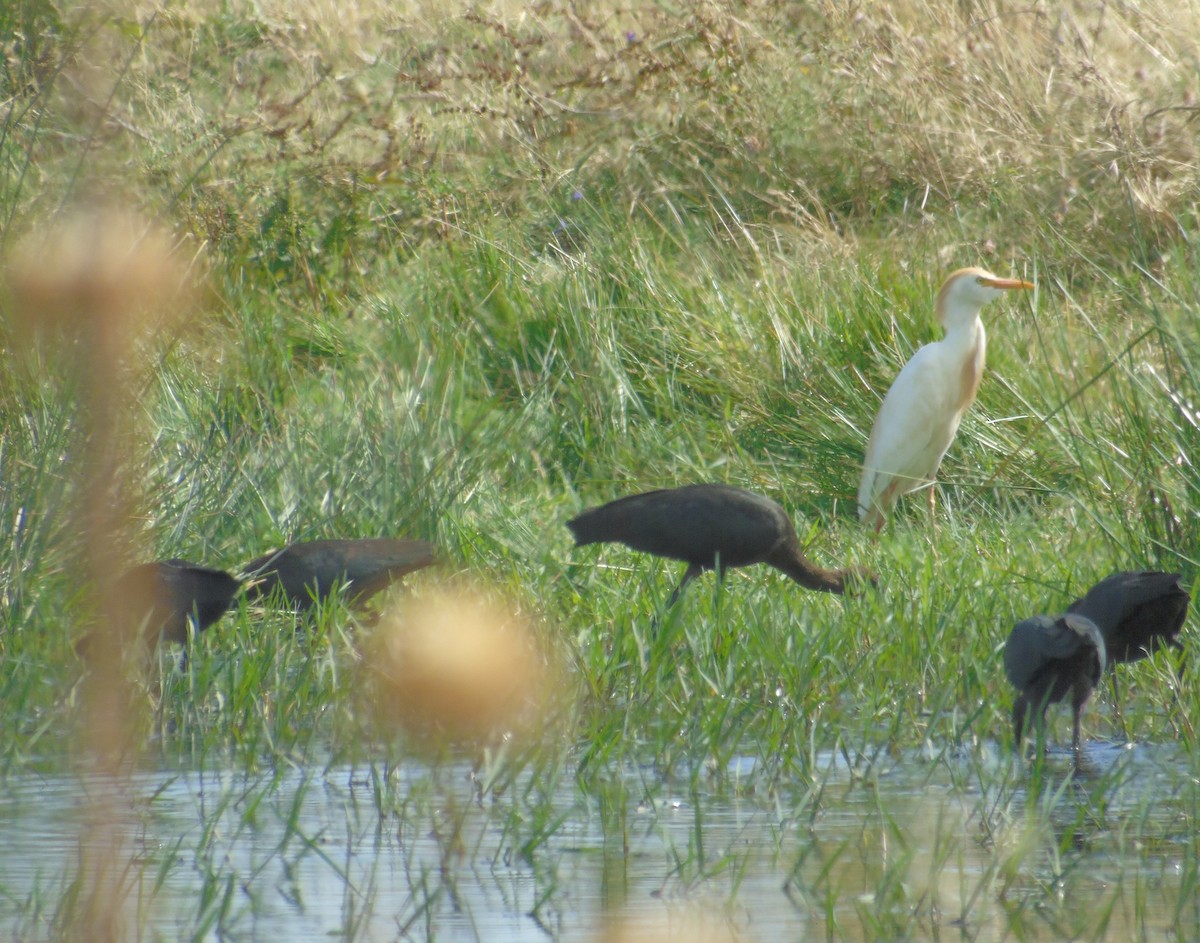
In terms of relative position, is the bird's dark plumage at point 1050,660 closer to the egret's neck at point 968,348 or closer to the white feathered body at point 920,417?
the white feathered body at point 920,417

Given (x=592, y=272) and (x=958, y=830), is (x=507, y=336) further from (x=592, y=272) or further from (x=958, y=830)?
(x=958, y=830)

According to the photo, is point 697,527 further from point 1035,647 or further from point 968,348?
point 968,348

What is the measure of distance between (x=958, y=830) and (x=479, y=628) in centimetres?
134

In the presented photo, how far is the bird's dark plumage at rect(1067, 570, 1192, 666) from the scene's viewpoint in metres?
3.48

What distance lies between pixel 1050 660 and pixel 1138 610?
335 mm

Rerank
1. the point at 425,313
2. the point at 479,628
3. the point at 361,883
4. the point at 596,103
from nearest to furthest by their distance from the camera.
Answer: the point at 361,883 < the point at 479,628 < the point at 425,313 < the point at 596,103

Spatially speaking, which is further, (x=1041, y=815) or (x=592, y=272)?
(x=592, y=272)

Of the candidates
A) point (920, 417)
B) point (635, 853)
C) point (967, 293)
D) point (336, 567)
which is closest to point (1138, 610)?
point (635, 853)

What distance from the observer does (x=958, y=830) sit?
2.96 metres

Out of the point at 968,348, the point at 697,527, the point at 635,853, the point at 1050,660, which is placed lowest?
the point at 635,853

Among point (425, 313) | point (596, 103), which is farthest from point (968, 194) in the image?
point (425, 313)

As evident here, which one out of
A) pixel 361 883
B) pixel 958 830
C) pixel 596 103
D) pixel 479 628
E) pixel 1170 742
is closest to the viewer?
pixel 361 883

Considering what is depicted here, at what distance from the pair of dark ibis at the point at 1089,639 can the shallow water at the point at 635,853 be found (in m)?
0.15

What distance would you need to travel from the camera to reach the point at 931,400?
19.9ft
